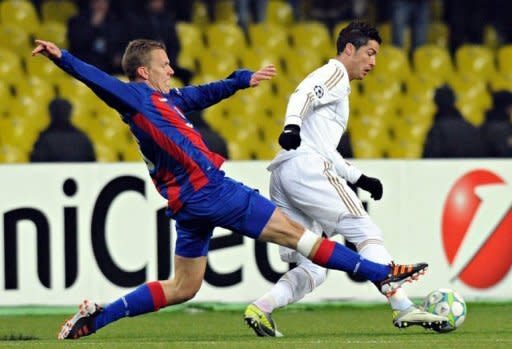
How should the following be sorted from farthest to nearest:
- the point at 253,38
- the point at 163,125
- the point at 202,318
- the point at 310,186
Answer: the point at 253,38, the point at 202,318, the point at 310,186, the point at 163,125

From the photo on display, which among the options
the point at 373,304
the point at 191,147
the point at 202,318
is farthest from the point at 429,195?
the point at 191,147

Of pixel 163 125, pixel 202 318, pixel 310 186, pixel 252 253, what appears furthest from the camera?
pixel 252 253

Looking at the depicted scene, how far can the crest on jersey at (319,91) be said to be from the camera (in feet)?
26.9

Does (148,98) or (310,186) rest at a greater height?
(148,98)

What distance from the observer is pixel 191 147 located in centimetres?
778

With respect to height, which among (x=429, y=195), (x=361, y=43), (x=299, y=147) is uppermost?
(x=361, y=43)

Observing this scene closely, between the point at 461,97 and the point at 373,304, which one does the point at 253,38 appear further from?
the point at 373,304

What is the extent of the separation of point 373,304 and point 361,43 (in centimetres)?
313

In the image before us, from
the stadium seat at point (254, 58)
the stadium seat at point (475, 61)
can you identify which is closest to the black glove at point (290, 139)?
the stadium seat at point (254, 58)

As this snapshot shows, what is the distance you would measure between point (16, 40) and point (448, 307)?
8.11 m

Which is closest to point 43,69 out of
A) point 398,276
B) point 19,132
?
point 19,132

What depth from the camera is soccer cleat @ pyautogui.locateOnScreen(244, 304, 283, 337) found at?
820 cm

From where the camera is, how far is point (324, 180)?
8.32 m

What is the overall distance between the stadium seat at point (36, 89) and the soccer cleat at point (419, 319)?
6817mm
